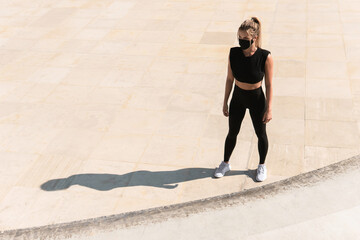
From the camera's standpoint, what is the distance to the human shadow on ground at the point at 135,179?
4.73 metres

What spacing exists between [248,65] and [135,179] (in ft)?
6.62

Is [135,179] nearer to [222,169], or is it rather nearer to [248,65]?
[222,169]

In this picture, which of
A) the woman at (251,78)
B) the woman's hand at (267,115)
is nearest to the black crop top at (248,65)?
the woman at (251,78)

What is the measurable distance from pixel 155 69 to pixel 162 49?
94 centimetres

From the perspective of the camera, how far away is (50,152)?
540 centimetres

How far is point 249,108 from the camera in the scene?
4.21m

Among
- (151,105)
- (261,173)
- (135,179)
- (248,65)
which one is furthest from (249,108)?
(151,105)

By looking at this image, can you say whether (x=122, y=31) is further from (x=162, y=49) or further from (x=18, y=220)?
(x=18, y=220)

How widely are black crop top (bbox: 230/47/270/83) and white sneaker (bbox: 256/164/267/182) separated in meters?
1.20

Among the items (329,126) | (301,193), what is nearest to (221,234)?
(301,193)

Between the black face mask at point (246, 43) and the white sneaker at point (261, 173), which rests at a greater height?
the black face mask at point (246, 43)

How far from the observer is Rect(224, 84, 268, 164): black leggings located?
13.5 ft

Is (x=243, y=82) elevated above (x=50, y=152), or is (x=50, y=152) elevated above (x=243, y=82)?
(x=243, y=82)

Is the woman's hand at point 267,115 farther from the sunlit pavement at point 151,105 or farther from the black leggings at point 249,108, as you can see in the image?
the sunlit pavement at point 151,105
